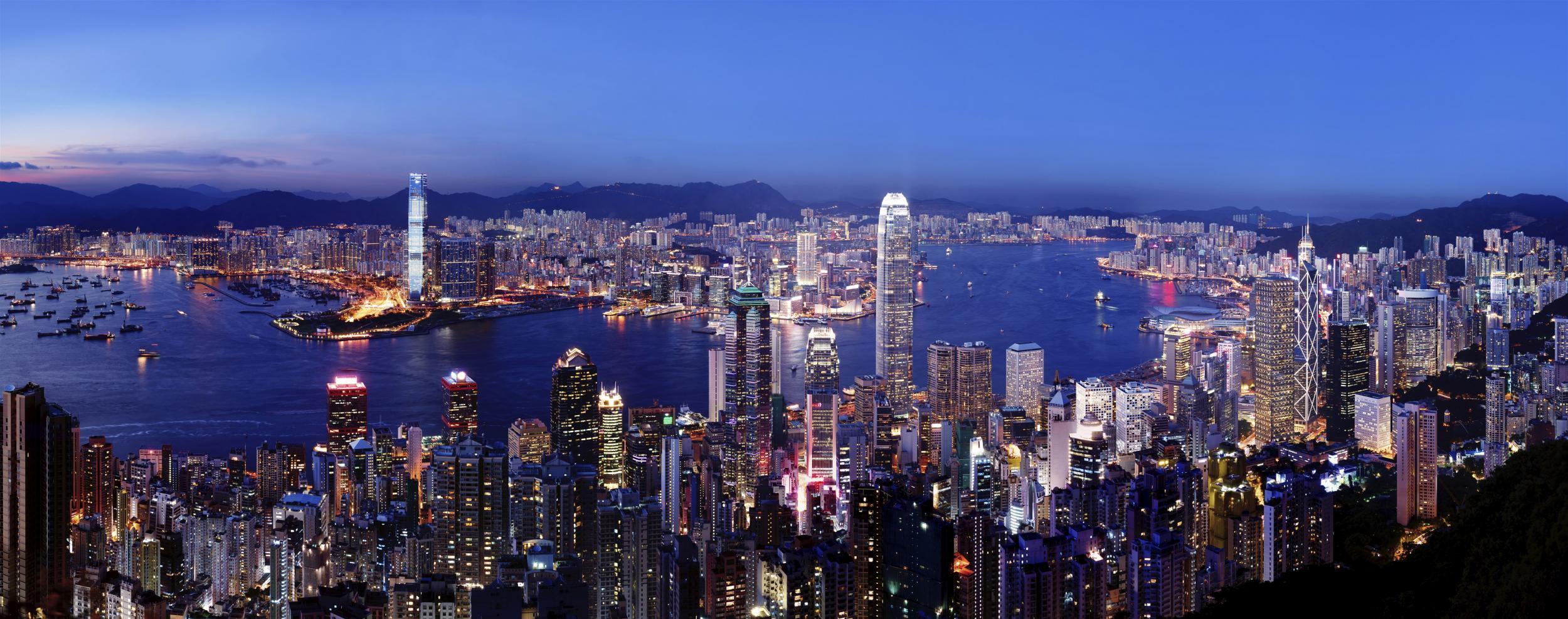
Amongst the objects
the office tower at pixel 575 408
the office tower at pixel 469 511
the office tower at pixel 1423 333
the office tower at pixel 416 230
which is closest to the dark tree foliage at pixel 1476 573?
the office tower at pixel 469 511

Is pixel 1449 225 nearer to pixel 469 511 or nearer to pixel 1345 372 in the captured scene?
pixel 1345 372

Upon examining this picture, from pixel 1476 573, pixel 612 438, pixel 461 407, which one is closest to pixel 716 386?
pixel 612 438

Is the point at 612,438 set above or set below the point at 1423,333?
below

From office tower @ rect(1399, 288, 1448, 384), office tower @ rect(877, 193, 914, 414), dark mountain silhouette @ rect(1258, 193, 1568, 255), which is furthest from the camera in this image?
dark mountain silhouette @ rect(1258, 193, 1568, 255)

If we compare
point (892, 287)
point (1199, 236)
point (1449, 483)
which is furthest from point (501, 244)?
point (1449, 483)

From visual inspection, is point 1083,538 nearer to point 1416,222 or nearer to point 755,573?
point 755,573

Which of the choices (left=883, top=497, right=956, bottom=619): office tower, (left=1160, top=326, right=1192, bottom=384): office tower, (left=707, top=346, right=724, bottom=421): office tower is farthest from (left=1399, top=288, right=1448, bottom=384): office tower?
(left=883, top=497, right=956, bottom=619): office tower

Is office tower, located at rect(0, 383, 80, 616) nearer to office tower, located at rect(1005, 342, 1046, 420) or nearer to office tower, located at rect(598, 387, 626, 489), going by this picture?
office tower, located at rect(598, 387, 626, 489)
